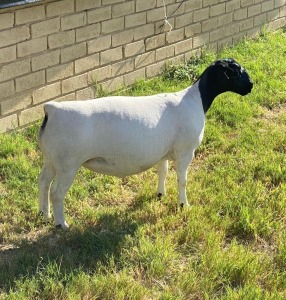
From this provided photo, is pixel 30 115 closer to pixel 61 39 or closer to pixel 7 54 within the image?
pixel 7 54

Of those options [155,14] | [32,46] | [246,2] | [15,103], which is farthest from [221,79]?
[246,2]

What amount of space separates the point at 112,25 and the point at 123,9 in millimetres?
270

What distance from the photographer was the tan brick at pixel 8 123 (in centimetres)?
616

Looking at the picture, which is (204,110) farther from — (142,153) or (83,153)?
(83,153)

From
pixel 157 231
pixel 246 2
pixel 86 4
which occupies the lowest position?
pixel 157 231

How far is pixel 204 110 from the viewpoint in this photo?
488 cm

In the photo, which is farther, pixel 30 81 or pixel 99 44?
pixel 99 44

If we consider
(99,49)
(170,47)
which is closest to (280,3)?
(170,47)

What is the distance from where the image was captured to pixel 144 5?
7492mm

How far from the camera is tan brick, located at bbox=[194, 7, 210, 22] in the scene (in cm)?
845

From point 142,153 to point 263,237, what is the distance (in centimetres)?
→ 121

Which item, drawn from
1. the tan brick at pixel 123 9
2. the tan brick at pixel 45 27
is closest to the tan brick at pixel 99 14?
the tan brick at pixel 123 9

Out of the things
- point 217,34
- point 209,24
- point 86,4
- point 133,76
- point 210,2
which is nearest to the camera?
point 86,4

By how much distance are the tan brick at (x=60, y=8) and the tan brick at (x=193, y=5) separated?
2.27 metres
